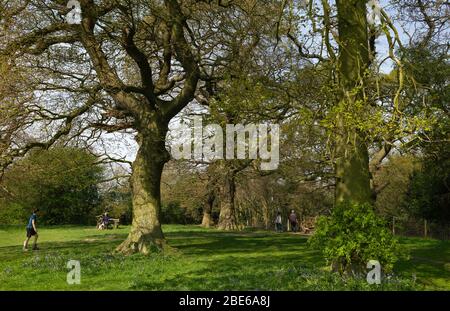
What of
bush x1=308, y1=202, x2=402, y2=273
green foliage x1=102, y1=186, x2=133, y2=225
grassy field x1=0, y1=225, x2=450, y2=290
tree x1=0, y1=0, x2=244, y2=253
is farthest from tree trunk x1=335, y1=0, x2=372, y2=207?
green foliage x1=102, y1=186, x2=133, y2=225

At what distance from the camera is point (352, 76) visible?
1256cm

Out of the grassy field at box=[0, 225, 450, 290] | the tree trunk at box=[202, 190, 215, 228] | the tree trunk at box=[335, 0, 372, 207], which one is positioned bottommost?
the grassy field at box=[0, 225, 450, 290]

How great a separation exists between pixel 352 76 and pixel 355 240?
13.7 feet

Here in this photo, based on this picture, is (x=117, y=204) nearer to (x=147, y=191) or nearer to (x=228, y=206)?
(x=228, y=206)

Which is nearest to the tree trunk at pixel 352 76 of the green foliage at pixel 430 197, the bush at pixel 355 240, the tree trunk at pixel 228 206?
the bush at pixel 355 240

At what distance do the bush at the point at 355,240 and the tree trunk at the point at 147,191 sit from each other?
8.67 metres

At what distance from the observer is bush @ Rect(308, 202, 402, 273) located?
10.9 metres

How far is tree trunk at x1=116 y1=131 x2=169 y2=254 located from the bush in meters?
8.67

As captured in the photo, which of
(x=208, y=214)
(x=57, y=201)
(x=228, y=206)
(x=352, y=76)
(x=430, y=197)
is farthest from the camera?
(x=57, y=201)

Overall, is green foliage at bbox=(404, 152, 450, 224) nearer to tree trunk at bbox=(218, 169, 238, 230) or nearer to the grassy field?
the grassy field

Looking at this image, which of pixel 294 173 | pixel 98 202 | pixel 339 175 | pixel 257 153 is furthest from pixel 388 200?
pixel 339 175

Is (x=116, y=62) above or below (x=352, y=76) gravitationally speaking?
above

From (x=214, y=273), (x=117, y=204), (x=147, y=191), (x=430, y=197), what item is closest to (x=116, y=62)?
(x=147, y=191)

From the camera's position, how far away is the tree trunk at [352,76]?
12.4 metres
